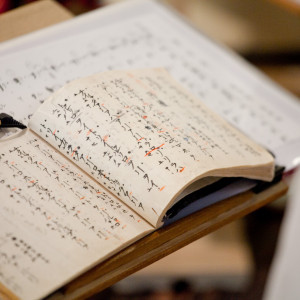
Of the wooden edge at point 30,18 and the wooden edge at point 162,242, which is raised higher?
the wooden edge at point 30,18

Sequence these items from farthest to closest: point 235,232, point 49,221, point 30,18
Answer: point 235,232 → point 30,18 → point 49,221

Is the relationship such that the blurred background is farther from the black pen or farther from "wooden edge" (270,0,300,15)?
the black pen

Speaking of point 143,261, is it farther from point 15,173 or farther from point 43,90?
point 43,90

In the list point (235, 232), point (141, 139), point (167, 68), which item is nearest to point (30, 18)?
point (167, 68)

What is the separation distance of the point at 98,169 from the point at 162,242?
118 mm

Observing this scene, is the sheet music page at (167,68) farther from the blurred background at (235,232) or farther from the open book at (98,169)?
the blurred background at (235,232)

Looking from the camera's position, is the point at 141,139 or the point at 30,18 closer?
the point at 141,139

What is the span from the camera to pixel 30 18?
92cm

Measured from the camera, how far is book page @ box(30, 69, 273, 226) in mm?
643

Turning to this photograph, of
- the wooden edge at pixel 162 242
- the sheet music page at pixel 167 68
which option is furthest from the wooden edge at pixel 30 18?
the wooden edge at pixel 162 242

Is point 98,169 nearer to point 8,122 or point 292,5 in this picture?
point 8,122

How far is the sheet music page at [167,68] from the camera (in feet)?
2.64

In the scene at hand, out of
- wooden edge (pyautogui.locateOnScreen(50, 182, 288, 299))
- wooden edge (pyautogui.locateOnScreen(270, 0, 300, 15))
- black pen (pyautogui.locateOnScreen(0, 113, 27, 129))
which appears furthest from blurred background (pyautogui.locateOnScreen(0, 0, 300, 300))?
wooden edge (pyautogui.locateOnScreen(50, 182, 288, 299))

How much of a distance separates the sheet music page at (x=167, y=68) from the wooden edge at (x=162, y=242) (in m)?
0.12
